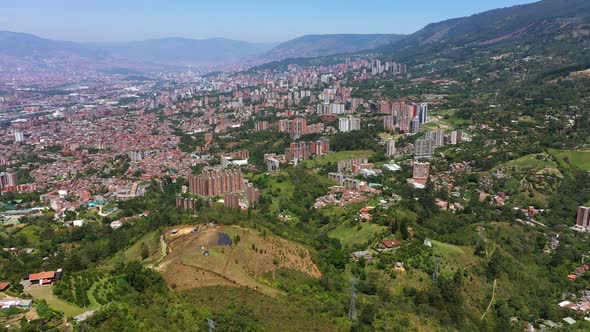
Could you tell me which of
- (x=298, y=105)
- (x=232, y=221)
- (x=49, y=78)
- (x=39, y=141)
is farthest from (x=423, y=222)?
(x=49, y=78)

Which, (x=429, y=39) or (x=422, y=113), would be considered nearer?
(x=422, y=113)

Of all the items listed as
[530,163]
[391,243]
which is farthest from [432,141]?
[391,243]

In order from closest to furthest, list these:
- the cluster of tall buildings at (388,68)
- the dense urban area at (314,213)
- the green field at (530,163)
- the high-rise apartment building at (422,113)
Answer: the dense urban area at (314,213) < the green field at (530,163) < the high-rise apartment building at (422,113) < the cluster of tall buildings at (388,68)

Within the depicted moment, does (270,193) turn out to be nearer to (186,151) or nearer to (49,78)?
(186,151)

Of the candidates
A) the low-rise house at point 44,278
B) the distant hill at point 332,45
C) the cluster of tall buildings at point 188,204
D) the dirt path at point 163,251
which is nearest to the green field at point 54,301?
the low-rise house at point 44,278

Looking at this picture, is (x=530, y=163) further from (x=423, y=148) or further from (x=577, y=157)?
(x=423, y=148)

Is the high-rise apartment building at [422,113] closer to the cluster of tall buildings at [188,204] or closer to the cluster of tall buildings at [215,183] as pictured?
the cluster of tall buildings at [215,183]
